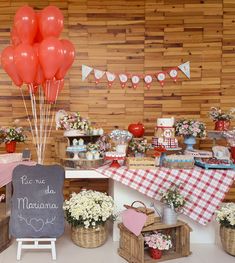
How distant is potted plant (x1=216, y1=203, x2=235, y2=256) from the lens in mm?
2871

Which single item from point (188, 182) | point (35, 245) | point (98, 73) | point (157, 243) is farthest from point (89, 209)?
point (98, 73)

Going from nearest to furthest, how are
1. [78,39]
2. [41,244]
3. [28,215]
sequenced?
[28,215] → [41,244] → [78,39]

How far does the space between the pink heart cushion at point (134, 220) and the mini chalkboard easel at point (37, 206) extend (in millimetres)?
529

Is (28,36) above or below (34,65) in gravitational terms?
above

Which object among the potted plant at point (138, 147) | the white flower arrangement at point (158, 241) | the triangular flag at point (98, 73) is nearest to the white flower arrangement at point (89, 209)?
the white flower arrangement at point (158, 241)

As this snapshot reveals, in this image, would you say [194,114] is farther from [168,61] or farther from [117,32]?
[117,32]

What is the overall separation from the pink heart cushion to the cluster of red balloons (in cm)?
134

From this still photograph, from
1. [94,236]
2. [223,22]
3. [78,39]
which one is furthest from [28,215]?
[223,22]

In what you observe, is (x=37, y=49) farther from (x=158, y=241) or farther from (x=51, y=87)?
(x=158, y=241)

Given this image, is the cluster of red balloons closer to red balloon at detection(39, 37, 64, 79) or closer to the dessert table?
red balloon at detection(39, 37, 64, 79)

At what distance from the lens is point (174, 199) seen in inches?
111

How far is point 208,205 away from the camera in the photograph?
116 inches

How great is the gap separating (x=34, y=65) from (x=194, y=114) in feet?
6.89

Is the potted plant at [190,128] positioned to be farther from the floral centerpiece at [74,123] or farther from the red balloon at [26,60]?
the red balloon at [26,60]
